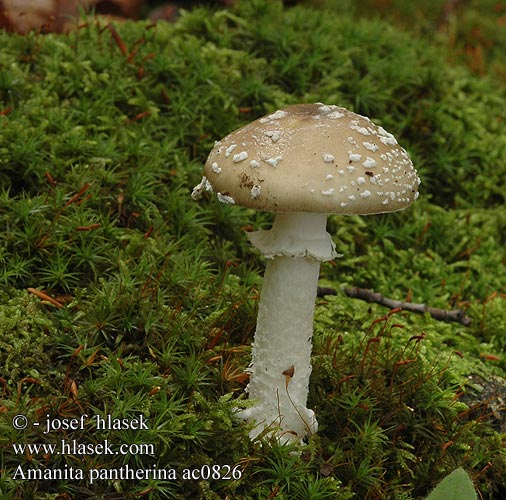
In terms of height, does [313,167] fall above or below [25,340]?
above

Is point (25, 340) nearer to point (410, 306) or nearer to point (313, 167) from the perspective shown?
point (313, 167)

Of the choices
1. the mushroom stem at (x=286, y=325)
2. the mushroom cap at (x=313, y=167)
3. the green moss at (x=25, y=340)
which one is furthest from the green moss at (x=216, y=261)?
the mushroom cap at (x=313, y=167)

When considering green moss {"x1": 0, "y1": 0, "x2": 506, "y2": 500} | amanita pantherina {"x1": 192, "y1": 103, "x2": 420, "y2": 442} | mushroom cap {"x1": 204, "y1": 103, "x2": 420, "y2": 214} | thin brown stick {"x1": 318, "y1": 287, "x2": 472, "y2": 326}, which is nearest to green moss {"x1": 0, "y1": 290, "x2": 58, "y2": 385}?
green moss {"x1": 0, "y1": 0, "x2": 506, "y2": 500}

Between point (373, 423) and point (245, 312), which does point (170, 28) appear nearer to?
point (245, 312)

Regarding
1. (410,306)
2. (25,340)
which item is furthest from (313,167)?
(410,306)

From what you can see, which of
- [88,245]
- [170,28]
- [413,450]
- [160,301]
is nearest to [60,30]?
Result: [170,28]

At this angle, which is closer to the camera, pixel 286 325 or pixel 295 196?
pixel 295 196

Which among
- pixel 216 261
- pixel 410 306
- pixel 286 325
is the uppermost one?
pixel 286 325
